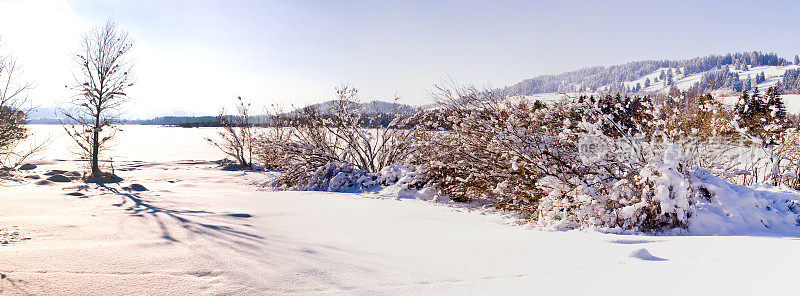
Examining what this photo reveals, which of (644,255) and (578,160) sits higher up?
(578,160)

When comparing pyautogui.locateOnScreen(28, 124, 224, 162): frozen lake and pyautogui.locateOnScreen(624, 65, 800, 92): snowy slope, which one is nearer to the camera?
pyautogui.locateOnScreen(28, 124, 224, 162): frozen lake

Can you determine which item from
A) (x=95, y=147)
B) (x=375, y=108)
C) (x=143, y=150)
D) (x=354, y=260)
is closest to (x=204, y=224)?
(x=354, y=260)

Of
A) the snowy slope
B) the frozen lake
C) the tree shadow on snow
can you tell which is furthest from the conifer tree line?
the snowy slope

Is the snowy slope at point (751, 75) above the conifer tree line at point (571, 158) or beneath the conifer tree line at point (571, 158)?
above

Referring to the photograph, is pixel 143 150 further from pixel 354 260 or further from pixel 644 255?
pixel 644 255

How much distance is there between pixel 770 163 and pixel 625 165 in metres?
4.97

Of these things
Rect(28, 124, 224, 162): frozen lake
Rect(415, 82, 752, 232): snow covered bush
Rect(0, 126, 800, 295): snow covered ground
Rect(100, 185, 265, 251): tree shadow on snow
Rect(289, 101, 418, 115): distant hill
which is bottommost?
Rect(28, 124, 224, 162): frozen lake

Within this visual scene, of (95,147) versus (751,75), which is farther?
(751,75)

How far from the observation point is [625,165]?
4.40 m

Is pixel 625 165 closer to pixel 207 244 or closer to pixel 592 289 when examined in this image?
pixel 592 289

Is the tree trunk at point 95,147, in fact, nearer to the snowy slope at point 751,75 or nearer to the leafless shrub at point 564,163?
the leafless shrub at point 564,163

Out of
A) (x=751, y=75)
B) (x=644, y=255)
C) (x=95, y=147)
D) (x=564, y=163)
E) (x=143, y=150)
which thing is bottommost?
(x=143, y=150)

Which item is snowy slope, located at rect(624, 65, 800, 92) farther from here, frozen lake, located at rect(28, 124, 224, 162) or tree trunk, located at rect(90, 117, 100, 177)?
tree trunk, located at rect(90, 117, 100, 177)

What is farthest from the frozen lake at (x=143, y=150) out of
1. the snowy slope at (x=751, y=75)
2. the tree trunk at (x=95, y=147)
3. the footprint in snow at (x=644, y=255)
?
the snowy slope at (x=751, y=75)
